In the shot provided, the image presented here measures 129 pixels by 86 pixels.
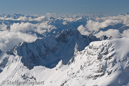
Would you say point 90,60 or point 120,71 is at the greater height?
point 90,60

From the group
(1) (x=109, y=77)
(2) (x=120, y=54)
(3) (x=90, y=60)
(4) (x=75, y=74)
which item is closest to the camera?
(1) (x=109, y=77)

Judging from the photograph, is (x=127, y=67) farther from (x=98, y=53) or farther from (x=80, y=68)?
(x=80, y=68)

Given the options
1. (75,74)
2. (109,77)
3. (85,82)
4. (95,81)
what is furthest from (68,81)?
(109,77)

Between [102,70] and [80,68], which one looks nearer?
[102,70]

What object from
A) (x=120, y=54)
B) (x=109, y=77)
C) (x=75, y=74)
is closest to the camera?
(x=109, y=77)

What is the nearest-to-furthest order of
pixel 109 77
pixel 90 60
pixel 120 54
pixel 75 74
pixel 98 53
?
pixel 109 77 → pixel 120 54 → pixel 98 53 → pixel 90 60 → pixel 75 74

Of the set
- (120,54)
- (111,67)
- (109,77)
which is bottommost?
(109,77)

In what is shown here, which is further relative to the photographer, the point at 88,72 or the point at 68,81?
the point at 68,81

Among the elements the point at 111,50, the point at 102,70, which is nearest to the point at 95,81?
the point at 102,70

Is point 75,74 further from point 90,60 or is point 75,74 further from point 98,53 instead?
point 98,53
